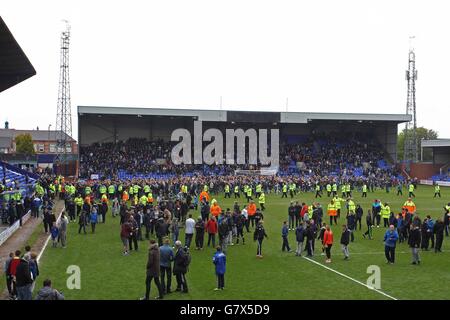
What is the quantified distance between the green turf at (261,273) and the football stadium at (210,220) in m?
0.05

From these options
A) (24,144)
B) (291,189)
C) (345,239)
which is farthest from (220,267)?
(24,144)

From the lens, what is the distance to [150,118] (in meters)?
60.6

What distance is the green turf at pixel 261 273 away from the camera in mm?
13312

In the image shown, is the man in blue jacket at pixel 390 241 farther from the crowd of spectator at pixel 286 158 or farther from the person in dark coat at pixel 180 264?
the crowd of spectator at pixel 286 158

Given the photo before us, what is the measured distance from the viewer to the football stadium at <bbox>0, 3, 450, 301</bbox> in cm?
1365

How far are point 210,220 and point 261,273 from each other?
4.64 m

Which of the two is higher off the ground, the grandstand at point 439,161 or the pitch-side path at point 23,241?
the grandstand at point 439,161

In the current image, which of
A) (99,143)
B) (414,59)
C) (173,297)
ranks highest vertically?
(414,59)

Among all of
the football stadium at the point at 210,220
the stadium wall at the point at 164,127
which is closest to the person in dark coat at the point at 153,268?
the football stadium at the point at 210,220

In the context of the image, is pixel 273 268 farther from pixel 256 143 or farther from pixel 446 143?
pixel 446 143

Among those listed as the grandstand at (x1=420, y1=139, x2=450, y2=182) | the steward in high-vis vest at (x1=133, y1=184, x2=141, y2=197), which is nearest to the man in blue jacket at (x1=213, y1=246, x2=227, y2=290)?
the steward in high-vis vest at (x1=133, y1=184, x2=141, y2=197)
